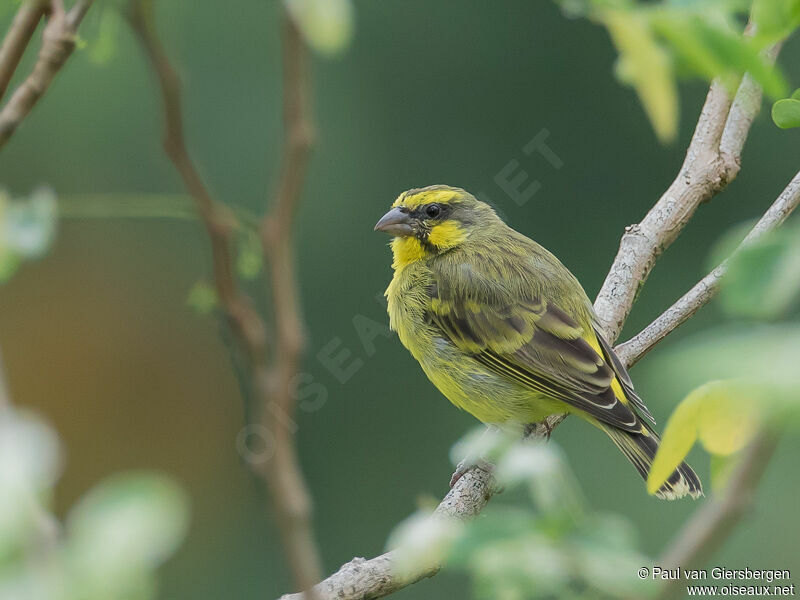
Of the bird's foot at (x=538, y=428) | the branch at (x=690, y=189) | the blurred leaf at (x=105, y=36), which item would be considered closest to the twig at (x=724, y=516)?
the blurred leaf at (x=105, y=36)

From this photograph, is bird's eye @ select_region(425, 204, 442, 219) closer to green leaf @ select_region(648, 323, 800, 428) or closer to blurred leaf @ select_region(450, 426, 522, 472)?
blurred leaf @ select_region(450, 426, 522, 472)

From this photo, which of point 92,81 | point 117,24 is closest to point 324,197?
point 92,81

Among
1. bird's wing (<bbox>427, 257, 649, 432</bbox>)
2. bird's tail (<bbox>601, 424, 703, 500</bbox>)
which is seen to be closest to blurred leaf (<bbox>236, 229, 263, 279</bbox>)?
bird's wing (<bbox>427, 257, 649, 432</bbox>)

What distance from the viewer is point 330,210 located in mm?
9008

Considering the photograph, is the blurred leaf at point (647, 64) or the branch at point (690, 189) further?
the branch at point (690, 189)

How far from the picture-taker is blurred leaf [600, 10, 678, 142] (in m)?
1.07

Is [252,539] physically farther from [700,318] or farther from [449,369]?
[449,369]

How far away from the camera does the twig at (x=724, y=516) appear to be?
88 cm

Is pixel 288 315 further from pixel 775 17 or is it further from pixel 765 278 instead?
pixel 775 17

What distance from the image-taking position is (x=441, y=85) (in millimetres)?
9242

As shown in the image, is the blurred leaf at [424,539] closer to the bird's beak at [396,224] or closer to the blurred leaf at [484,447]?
the blurred leaf at [484,447]

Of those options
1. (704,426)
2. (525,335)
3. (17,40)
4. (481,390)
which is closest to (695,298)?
(525,335)

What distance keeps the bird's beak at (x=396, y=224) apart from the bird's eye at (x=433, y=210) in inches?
3.8

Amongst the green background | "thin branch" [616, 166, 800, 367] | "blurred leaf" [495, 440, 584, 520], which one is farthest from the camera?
the green background
